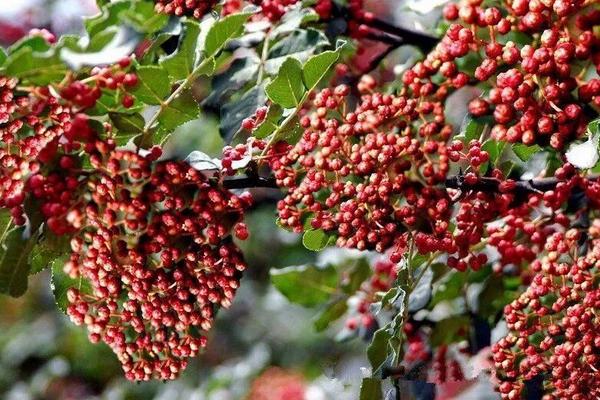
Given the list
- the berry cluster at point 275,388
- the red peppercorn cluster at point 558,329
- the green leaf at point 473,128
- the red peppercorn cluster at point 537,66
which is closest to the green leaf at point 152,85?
the red peppercorn cluster at point 537,66

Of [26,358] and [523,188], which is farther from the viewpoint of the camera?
[26,358]

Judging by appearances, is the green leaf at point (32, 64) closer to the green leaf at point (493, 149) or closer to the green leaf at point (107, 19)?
the green leaf at point (107, 19)

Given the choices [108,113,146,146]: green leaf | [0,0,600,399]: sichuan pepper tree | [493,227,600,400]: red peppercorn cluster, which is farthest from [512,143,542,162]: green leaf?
[108,113,146,146]: green leaf

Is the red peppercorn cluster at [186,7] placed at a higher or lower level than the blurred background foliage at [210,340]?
higher

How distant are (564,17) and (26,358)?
9.69 feet

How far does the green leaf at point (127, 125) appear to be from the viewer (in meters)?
1.11

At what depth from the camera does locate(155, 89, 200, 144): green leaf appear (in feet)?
3.84

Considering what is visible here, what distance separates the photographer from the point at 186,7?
130 centimetres

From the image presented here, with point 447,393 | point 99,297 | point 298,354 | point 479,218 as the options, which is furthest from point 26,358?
point 479,218

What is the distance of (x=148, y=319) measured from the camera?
48.1 inches

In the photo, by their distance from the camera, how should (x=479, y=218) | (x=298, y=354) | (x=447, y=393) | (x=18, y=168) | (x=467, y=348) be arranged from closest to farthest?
(x=18, y=168)
(x=479, y=218)
(x=467, y=348)
(x=447, y=393)
(x=298, y=354)

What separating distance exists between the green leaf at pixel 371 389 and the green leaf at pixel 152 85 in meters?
0.46

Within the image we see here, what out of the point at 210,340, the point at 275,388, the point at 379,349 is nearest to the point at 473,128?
the point at 379,349

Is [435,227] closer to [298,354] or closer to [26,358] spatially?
[298,354]
